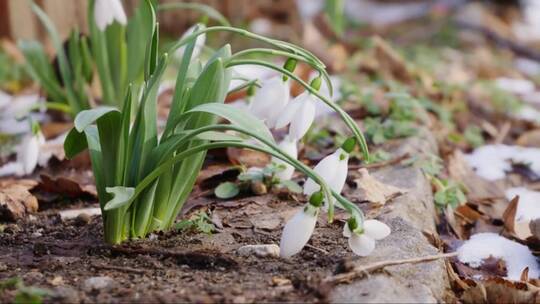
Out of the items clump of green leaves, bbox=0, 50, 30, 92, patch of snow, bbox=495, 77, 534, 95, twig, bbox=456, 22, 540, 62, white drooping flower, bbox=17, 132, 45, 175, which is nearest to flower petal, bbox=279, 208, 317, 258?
white drooping flower, bbox=17, 132, 45, 175

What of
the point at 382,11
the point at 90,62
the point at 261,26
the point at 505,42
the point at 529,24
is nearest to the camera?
the point at 90,62

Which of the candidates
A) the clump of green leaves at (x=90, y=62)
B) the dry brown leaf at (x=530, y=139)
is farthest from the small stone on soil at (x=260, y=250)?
the dry brown leaf at (x=530, y=139)

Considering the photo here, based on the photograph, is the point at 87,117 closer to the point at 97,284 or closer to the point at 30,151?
the point at 97,284

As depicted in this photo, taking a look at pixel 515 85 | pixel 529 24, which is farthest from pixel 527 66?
pixel 529 24

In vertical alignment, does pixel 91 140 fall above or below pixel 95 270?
above

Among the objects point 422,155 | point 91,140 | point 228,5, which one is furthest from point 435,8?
point 91,140

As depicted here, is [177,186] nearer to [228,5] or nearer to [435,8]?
[228,5]

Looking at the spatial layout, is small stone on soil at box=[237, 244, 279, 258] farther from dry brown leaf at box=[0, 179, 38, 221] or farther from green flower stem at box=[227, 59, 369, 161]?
dry brown leaf at box=[0, 179, 38, 221]
